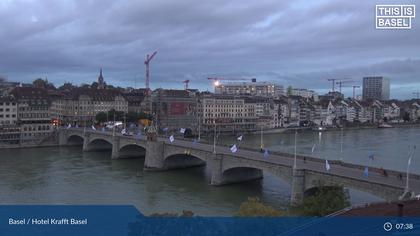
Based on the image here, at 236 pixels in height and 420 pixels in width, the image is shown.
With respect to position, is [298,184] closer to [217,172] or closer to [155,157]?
[217,172]

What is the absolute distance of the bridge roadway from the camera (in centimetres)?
2423

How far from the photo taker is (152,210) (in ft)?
88.9

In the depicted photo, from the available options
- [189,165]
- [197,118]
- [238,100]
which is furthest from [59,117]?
[189,165]

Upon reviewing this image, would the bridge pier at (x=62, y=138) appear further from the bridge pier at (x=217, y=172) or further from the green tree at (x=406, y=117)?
the green tree at (x=406, y=117)

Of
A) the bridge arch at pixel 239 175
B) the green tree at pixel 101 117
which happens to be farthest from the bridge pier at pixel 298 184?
the green tree at pixel 101 117

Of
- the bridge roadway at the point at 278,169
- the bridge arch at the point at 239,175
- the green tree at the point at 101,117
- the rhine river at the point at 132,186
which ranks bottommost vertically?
the rhine river at the point at 132,186

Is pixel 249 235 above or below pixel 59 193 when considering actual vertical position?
above

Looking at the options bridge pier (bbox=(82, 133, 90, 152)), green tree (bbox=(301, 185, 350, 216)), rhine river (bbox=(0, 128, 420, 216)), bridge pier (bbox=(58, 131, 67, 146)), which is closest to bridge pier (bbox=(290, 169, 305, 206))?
rhine river (bbox=(0, 128, 420, 216))

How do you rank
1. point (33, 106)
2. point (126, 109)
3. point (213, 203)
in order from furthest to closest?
point (126, 109) → point (33, 106) → point (213, 203)

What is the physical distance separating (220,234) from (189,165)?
3261 cm

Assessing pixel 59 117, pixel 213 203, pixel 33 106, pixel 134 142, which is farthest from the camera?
pixel 59 117

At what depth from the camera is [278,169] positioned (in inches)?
1182

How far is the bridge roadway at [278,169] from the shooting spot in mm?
24234

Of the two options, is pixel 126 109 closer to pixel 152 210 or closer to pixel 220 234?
pixel 152 210
